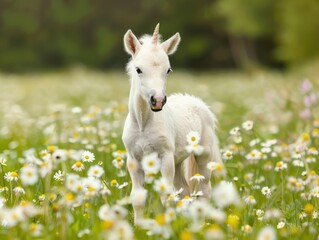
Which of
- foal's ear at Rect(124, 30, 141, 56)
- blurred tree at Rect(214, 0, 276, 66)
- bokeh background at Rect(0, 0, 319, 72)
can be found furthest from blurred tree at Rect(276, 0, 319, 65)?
foal's ear at Rect(124, 30, 141, 56)

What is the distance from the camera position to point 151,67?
395 centimetres

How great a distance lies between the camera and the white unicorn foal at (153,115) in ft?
12.9

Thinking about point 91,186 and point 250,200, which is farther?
point 250,200

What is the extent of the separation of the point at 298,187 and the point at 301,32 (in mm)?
27995

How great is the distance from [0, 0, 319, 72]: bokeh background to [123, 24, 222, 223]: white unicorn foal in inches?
1455

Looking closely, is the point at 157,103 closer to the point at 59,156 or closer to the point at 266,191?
the point at 59,156

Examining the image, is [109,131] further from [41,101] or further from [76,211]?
[41,101]

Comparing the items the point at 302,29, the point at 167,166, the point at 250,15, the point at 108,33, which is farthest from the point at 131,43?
the point at 108,33

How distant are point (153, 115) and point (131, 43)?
511mm

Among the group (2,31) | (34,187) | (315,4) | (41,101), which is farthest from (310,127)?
(2,31)

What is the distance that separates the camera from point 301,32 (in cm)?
3153

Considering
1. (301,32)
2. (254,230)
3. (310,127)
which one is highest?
(301,32)

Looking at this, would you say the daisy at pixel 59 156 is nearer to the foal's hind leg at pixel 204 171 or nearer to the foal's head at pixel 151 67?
the foal's head at pixel 151 67

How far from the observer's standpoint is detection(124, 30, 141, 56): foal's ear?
421 cm
